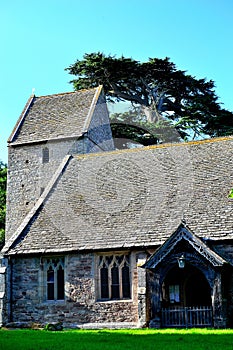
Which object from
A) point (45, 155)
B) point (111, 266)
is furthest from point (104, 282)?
point (45, 155)

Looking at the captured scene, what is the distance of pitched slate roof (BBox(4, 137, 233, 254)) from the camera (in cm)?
2291

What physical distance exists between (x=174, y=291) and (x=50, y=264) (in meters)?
5.60

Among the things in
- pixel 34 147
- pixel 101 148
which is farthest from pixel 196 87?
pixel 34 147

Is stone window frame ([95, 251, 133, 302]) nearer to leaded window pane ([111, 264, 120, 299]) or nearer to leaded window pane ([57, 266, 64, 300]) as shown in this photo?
leaded window pane ([111, 264, 120, 299])

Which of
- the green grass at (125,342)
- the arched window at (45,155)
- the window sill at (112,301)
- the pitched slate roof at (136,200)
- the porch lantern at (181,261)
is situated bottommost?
the green grass at (125,342)

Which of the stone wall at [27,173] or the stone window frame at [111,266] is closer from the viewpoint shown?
the stone window frame at [111,266]

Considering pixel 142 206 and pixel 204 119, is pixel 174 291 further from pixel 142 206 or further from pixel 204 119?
pixel 204 119

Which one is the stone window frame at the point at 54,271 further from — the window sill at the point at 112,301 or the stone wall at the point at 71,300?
the window sill at the point at 112,301

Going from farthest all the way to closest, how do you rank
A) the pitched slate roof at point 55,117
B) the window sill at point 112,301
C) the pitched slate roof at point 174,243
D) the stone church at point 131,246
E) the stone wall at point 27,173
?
the pitched slate roof at point 55,117, the stone wall at point 27,173, the window sill at point 112,301, the stone church at point 131,246, the pitched slate roof at point 174,243

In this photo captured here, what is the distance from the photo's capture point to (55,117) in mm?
36938

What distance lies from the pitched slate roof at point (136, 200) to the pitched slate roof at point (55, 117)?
6.81 meters

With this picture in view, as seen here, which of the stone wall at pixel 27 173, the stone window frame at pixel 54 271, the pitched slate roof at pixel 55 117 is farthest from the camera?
the pitched slate roof at pixel 55 117

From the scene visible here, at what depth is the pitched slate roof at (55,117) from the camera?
1397 inches

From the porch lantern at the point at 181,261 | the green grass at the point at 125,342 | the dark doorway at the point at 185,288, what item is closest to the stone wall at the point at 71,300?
the dark doorway at the point at 185,288
